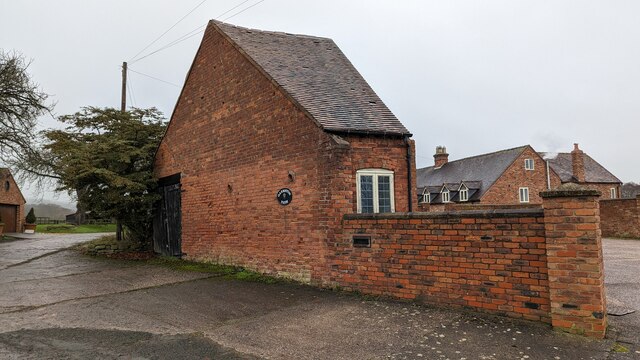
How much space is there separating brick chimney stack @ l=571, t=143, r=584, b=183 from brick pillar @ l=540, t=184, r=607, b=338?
144ft

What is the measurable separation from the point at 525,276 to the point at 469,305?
945mm

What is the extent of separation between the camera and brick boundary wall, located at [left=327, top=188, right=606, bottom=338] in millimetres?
5051

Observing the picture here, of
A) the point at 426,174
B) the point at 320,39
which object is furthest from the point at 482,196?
the point at 320,39

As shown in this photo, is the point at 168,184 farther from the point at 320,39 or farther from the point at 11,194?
the point at 11,194

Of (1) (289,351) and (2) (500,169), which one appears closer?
(1) (289,351)

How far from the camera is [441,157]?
4825 centimetres

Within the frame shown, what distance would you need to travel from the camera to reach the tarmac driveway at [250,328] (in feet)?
15.3

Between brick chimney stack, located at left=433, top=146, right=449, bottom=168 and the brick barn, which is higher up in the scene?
brick chimney stack, located at left=433, top=146, right=449, bottom=168

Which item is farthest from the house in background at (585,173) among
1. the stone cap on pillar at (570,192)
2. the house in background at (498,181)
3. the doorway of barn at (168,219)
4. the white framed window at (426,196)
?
the stone cap on pillar at (570,192)

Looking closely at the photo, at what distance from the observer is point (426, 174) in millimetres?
48750

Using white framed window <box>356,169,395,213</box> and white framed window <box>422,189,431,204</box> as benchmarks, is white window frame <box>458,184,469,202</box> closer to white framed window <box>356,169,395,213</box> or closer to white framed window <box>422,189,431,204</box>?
white framed window <box>422,189,431,204</box>

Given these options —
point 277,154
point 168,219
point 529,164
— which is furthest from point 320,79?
point 529,164

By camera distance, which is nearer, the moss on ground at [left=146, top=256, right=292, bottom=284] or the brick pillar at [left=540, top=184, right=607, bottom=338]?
the brick pillar at [left=540, top=184, right=607, bottom=338]

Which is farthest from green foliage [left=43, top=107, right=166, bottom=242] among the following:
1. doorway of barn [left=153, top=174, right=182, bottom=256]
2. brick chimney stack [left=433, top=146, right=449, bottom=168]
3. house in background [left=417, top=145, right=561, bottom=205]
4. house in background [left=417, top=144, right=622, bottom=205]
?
brick chimney stack [left=433, top=146, right=449, bottom=168]
